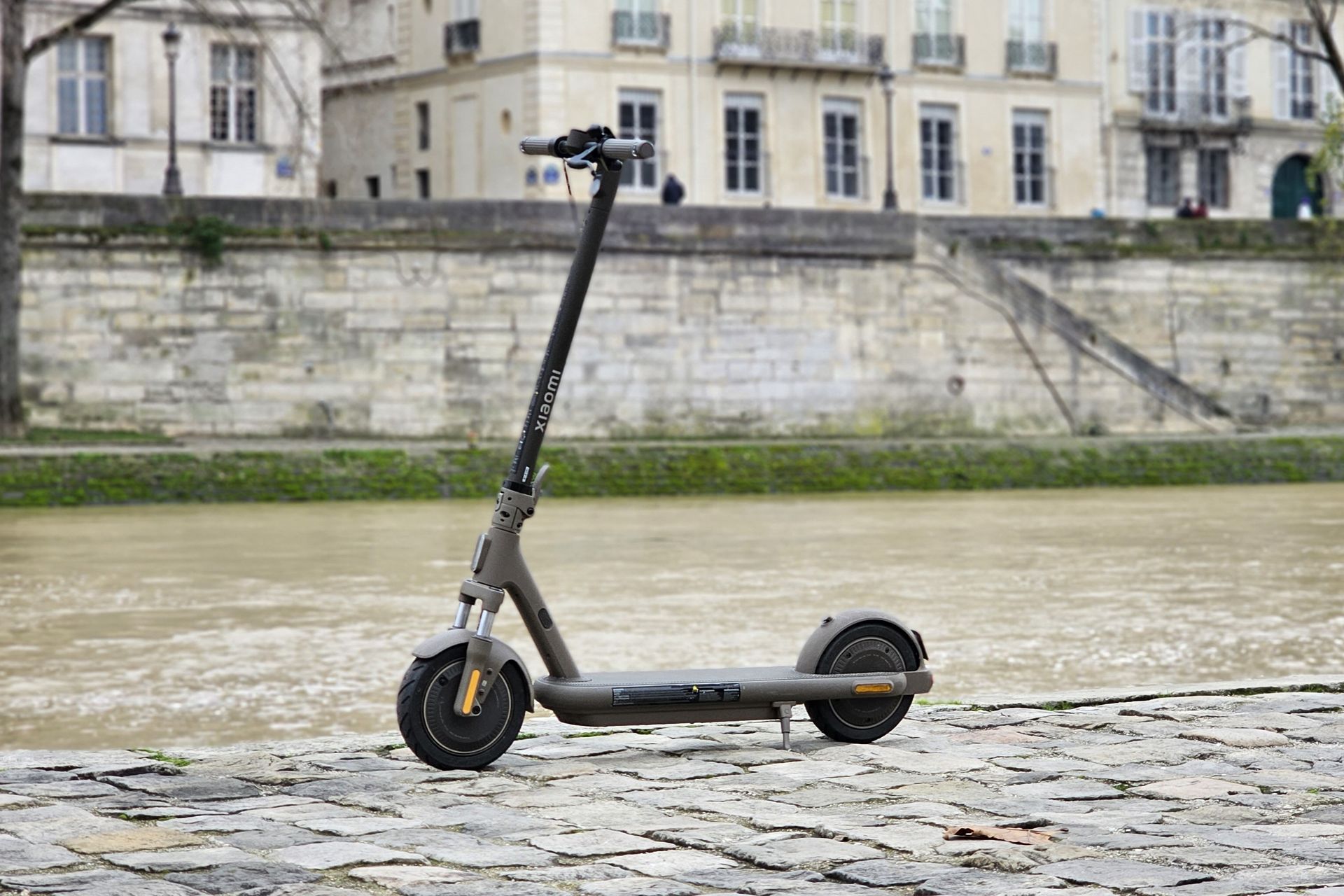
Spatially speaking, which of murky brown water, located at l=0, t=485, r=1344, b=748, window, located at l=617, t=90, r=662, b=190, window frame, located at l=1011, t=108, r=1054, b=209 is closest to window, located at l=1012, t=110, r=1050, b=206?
window frame, located at l=1011, t=108, r=1054, b=209

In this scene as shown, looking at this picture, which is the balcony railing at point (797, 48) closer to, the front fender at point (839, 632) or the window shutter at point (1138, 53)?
the window shutter at point (1138, 53)

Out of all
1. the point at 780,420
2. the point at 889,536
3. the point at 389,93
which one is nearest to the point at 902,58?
the point at 389,93

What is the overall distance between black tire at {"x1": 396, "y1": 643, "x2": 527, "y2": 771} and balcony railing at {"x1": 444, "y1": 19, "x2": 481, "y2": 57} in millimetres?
29836

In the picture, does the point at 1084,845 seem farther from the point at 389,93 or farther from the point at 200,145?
the point at 389,93

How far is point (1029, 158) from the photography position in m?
37.6

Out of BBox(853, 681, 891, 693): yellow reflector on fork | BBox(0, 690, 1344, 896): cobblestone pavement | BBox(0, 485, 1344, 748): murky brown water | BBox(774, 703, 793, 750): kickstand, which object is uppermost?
BBox(853, 681, 891, 693): yellow reflector on fork

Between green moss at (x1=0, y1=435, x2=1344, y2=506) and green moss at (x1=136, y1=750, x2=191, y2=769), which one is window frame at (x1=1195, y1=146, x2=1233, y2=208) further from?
green moss at (x1=136, y1=750, x2=191, y2=769)

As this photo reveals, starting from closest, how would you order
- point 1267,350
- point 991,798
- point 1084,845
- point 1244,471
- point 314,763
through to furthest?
point 1084,845
point 991,798
point 314,763
point 1244,471
point 1267,350

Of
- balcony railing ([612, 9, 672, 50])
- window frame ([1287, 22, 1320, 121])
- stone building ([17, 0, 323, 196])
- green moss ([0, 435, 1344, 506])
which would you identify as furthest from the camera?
window frame ([1287, 22, 1320, 121])

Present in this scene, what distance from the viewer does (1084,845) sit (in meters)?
4.51

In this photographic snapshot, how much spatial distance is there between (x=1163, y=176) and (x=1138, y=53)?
240 centimetres

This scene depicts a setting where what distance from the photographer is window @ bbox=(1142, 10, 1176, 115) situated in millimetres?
39625

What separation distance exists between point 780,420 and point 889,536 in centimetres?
1013

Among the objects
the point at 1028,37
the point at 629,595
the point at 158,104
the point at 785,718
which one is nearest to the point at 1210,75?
the point at 1028,37
